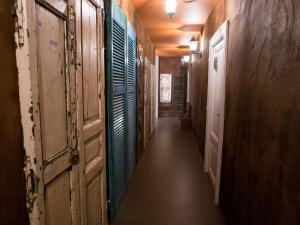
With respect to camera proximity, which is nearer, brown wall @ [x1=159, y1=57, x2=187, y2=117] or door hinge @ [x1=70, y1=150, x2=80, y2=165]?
door hinge @ [x1=70, y1=150, x2=80, y2=165]

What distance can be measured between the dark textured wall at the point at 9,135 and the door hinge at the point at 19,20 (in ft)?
0.11

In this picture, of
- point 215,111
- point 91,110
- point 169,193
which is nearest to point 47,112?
point 91,110

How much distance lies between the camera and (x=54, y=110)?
98 cm

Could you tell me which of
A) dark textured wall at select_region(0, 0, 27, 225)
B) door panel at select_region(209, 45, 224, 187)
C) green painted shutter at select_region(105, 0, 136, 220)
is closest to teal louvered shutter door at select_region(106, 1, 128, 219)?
green painted shutter at select_region(105, 0, 136, 220)

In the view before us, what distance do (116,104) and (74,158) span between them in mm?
1018

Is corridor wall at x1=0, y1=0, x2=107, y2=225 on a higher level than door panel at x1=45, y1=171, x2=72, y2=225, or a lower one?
higher

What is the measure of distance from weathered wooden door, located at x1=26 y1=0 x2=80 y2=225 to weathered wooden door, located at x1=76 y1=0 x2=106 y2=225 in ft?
0.33

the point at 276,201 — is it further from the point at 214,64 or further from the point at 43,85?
the point at 214,64

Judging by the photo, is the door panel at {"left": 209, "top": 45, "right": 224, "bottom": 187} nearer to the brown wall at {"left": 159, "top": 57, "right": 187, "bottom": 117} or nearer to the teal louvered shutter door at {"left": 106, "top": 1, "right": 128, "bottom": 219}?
the teal louvered shutter door at {"left": 106, "top": 1, "right": 128, "bottom": 219}

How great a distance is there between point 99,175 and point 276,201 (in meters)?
1.22

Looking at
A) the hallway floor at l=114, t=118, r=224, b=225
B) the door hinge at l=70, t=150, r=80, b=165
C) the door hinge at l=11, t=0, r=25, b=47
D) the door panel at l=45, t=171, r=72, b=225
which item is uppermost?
the door hinge at l=11, t=0, r=25, b=47

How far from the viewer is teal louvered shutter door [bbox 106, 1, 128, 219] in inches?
74.4

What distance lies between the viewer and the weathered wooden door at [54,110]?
2.72ft

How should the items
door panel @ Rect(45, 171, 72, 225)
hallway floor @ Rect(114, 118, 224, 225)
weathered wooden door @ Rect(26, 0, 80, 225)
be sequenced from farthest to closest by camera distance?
hallway floor @ Rect(114, 118, 224, 225) → door panel @ Rect(45, 171, 72, 225) → weathered wooden door @ Rect(26, 0, 80, 225)
